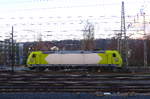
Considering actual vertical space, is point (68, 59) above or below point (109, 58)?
below

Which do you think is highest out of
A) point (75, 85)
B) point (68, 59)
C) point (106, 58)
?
point (106, 58)

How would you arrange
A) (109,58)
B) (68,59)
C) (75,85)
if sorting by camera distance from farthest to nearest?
(68,59), (109,58), (75,85)

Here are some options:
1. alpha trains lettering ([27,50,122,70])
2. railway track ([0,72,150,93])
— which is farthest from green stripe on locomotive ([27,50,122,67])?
railway track ([0,72,150,93])

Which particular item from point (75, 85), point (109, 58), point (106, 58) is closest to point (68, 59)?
point (106, 58)

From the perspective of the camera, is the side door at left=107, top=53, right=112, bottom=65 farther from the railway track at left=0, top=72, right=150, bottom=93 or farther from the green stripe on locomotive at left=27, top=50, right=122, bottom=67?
the railway track at left=0, top=72, right=150, bottom=93

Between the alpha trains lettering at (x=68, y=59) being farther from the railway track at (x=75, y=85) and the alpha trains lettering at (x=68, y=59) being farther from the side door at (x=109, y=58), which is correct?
the railway track at (x=75, y=85)

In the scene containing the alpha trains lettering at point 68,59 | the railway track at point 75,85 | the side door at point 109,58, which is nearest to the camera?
the railway track at point 75,85

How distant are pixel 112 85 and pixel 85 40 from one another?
35.0 m

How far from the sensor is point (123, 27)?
2664 centimetres

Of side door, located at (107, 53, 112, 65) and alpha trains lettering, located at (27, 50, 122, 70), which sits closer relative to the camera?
side door, located at (107, 53, 112, 65)

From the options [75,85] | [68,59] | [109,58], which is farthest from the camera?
[68,59]

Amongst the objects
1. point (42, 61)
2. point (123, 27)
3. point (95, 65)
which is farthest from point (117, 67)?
point (42, 61)

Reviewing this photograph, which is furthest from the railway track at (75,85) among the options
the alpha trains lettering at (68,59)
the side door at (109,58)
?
the alpha trains lettering at (68,59)

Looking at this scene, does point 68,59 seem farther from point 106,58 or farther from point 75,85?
point 75,85
